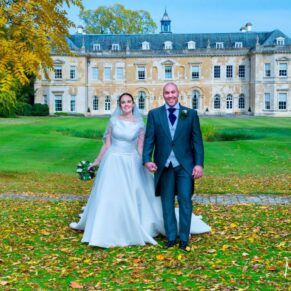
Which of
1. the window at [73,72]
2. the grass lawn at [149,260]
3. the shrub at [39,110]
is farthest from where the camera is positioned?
the window at [73,72]

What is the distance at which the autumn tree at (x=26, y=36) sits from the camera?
11712mm

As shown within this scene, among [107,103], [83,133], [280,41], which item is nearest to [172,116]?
[83,133]

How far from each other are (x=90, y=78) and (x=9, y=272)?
62224mm

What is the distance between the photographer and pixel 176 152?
6.62 m

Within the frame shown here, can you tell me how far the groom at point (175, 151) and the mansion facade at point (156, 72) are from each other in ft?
189

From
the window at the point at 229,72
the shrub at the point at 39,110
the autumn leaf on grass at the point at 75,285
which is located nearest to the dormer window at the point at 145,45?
the window at the point at 229,72

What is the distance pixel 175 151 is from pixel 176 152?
0.05ft

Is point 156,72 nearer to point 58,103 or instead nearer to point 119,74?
point 119,74

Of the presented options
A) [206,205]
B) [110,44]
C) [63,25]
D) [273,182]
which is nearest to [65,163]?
[63,25]

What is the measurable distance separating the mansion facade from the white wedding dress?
188ft

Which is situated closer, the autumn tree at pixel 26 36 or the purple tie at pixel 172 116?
→ the purple tie at pixel 172 116

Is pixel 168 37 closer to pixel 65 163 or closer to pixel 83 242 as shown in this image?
pixel 65 163

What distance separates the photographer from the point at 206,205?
988cm

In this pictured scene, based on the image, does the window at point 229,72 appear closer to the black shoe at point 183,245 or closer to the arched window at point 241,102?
the arched window at point 241,102
